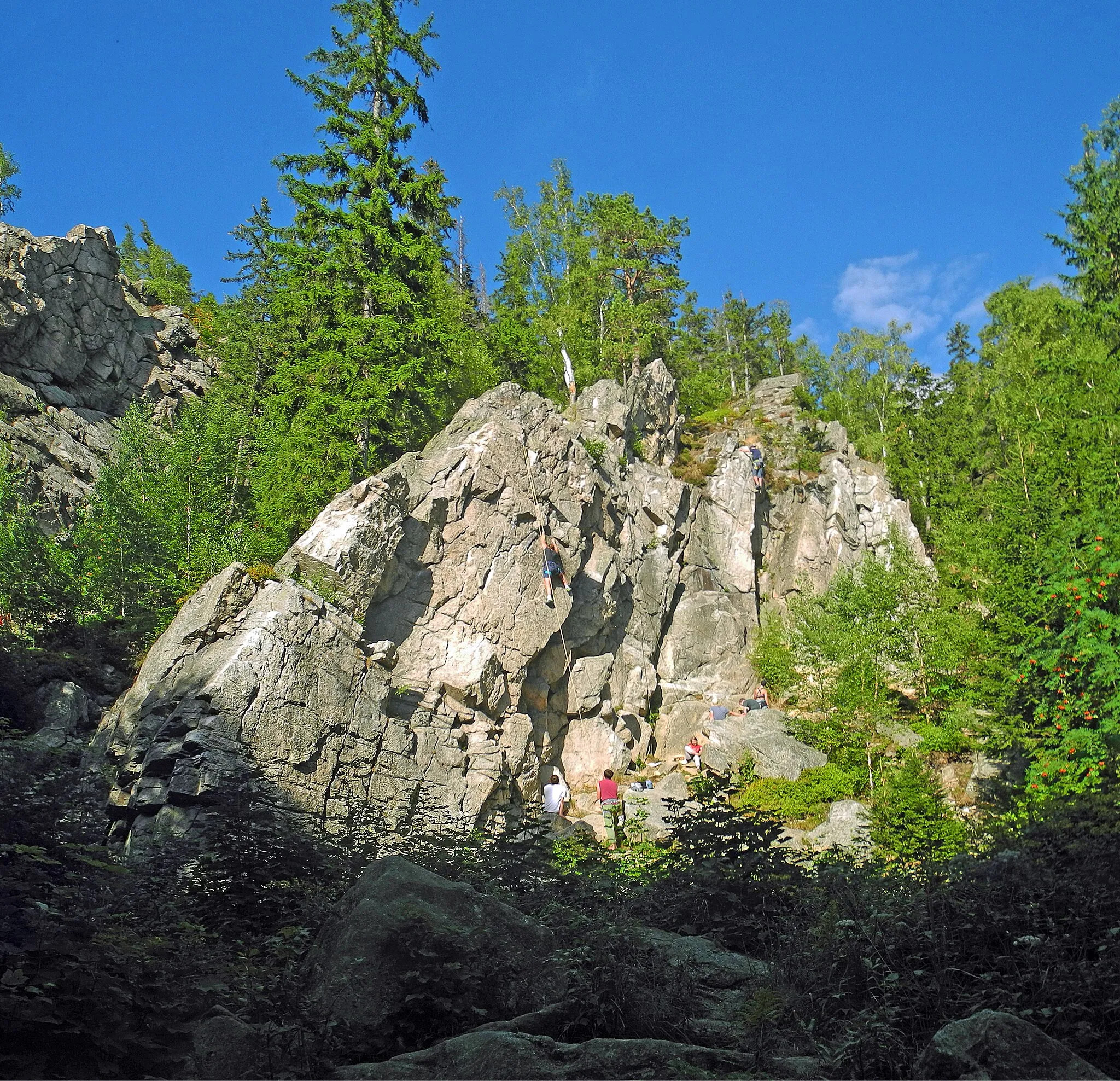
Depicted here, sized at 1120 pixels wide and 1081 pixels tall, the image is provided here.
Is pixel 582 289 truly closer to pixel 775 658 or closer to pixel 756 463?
pixel 756 463

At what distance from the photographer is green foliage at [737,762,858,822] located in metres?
21.9

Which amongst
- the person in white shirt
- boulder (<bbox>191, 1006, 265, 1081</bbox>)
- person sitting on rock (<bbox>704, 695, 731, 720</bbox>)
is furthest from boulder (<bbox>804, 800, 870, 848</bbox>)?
boulder (<bbox>191, 1006, 265, 1081</bbox>)

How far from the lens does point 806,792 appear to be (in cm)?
2241

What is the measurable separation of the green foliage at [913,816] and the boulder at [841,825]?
43 centimetres

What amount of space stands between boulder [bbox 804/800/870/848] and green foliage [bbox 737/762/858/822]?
125 cm

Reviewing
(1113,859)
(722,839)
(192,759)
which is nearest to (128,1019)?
(722,839)

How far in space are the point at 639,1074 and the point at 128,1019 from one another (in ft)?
8.48

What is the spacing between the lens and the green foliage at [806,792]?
Answer: 2189cm

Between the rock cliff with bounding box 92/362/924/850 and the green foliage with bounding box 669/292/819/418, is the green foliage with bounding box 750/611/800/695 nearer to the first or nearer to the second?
the rock cliff with bounding box 92/362/924/850

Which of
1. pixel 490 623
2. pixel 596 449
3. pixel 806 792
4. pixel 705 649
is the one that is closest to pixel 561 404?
pixel 596 449

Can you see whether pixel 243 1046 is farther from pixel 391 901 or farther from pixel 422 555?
pixel 422 555

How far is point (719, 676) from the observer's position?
30469 mm

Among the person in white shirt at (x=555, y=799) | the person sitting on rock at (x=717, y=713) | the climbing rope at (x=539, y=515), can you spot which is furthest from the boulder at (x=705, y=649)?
the person in white shirt at (x=555, y=799)

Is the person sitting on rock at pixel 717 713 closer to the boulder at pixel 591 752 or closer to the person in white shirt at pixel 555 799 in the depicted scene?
the boulder at pixel 591 752
